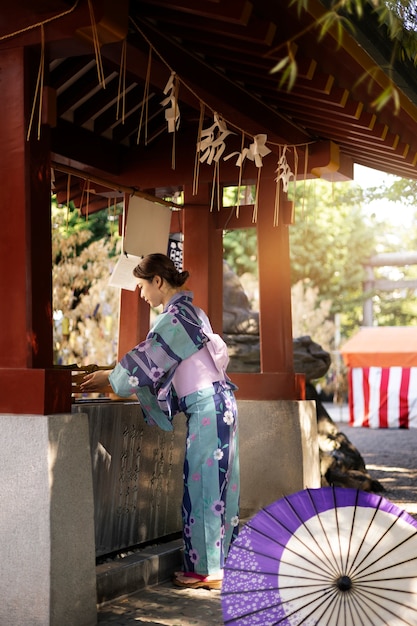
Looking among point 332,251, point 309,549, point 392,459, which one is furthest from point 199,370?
point 332,251

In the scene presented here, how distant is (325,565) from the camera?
9.25 feet

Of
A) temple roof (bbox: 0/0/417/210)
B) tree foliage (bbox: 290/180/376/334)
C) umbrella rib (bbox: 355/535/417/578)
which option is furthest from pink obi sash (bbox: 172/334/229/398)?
tree foliage (bbox: 290/180/376/334)

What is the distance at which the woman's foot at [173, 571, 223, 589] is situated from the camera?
14.5 ft

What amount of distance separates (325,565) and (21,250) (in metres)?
1.98

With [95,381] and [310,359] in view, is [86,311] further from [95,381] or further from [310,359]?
[95,381]

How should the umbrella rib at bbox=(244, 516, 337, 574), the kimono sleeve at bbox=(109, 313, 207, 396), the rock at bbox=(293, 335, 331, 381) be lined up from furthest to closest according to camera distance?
the rock at bbox=(293, 335, 331, 381)
the kimono sleeve at bbox=(109, 313, 207, 396)
the umbrella rib at bbox=(244, 516, 337, 574)

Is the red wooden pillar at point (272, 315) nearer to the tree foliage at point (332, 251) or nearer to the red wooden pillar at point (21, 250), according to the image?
the red wooden pillar at point (21, 250)

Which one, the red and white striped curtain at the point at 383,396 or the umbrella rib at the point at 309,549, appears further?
the red and white striped curtain at the point at 383,396

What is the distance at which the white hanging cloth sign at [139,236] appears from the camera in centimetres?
587

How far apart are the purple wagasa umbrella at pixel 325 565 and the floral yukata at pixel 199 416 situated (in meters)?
1.49

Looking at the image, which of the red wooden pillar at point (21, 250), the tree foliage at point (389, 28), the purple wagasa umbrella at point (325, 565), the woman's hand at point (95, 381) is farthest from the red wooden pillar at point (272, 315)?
the purple wagasa umbrella at point (325, 565)

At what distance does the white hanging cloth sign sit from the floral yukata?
145cm

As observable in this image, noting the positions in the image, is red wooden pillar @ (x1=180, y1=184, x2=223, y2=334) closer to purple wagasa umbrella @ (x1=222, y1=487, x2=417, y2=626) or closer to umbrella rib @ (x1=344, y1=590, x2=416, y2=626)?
purple wagasa umbrella @ (x1=222, y1=487, x2=417, y2=626)

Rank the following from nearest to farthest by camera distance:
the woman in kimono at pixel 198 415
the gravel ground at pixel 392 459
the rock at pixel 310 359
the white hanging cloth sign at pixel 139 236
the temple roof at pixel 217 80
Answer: the temple roof at pixel 217 80 → the woman in kimono at pixel 198 415 → the white hanging cloth sign at pixel 139 236 → the gravel ground at pixel 392 459 → the rock at pixel 310 359
